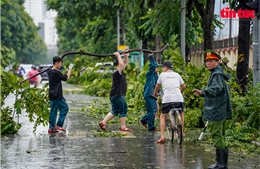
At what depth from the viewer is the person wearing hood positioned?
9992 mm

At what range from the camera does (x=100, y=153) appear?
11.9m

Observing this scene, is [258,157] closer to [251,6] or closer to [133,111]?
[251,6]

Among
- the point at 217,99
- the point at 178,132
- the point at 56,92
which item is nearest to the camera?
the point at 217,99

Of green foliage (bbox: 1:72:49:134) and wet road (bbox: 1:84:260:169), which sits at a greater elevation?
green foliage (bbox: 1:72:49:134)

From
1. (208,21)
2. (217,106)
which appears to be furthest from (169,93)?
(208,21)

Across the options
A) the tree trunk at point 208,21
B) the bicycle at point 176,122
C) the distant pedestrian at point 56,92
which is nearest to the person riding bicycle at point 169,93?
the bicycle at point 176,122

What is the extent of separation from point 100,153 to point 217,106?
8.95 feet

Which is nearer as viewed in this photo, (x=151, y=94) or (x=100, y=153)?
(x=100, y=153)

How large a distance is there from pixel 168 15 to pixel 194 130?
5.90 metres

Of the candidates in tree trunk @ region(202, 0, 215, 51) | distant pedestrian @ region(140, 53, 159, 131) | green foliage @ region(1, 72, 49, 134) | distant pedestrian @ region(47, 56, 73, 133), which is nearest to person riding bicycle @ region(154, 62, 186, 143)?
distant pedestrian @ region(140, 53, 159, 131)

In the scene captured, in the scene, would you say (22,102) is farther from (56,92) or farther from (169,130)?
(169,130)

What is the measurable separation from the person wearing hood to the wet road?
0.42m

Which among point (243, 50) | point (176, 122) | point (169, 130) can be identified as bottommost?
point (169, 130)

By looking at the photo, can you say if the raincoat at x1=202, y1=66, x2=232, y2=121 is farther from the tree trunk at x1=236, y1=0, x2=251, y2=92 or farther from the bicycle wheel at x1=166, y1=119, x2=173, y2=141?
the tree trunk at x1=236, y1=0, x2=251, y2=92
